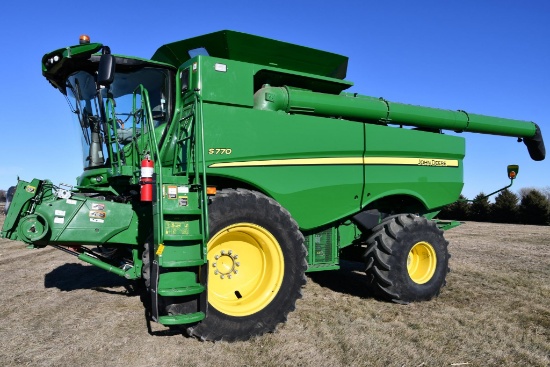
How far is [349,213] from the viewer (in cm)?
525

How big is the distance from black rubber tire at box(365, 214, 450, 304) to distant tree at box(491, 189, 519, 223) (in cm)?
1985

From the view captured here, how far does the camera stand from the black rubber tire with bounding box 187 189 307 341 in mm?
3734

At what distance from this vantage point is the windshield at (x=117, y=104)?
4.72 m

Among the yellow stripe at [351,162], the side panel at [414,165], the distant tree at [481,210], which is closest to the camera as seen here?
the yellow stripe at [351,162]

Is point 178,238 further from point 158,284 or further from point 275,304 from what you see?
point 275,304

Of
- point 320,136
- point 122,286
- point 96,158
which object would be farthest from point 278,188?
point 122,286

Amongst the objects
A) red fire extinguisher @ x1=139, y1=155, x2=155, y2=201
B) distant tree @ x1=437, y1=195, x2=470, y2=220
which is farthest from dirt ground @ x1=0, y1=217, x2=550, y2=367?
distant tree @ x1=437, y1=195, x2=470, y2=220

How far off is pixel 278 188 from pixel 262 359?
1815mm

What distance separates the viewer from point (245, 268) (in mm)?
4273

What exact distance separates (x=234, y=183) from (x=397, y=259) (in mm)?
2212

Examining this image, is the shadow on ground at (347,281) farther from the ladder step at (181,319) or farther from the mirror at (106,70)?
the mirror at (106,70)

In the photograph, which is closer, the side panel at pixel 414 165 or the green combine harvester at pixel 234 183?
the green combine harvester at pixel 234 183

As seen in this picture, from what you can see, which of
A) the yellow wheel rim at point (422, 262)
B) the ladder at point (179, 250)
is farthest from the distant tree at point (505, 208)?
the ladder at point (179, 250)

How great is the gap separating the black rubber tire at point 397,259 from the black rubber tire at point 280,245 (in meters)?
1.34
